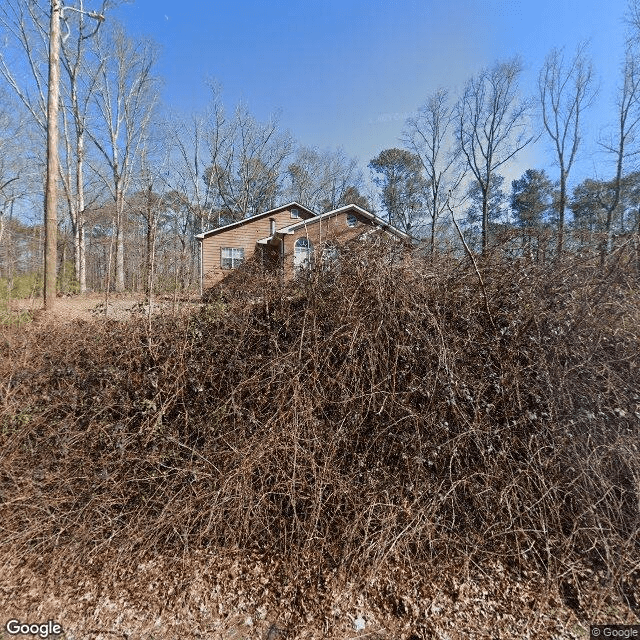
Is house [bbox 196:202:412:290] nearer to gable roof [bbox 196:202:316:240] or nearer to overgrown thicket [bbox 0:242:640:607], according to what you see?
gable roof [bbox 196:202:316:240]

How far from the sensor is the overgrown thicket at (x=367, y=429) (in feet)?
7.07

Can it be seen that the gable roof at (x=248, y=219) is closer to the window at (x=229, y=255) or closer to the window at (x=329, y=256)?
the window at (x=229, y=255)

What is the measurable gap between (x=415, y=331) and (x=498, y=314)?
2.94 feet

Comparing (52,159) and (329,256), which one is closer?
(329,256)

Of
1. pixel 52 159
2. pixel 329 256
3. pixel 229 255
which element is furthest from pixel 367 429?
pixel 229 255

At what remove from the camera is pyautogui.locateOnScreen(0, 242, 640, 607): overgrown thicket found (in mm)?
2156

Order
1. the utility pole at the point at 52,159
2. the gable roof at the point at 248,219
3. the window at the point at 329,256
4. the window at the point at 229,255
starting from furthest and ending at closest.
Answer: the window at the point at 229,255 → the gable roof at the point at 248,219 → the utility pole at the point at 52,159 → the window at the point at 329,256

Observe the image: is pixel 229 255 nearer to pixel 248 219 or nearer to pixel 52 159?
pixel 248 219

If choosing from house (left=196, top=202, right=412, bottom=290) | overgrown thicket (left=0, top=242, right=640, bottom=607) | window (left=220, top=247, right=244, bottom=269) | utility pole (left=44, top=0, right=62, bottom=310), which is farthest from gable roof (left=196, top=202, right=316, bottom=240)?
overgrown thicket (left=0, top=242, right=640, bottom=607)

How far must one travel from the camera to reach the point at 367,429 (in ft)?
8.27

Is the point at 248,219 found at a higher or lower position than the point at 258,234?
higher

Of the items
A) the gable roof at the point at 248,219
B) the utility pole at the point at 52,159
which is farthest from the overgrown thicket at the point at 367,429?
the gable roof at the point at 248,219

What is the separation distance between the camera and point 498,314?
2.90 metres

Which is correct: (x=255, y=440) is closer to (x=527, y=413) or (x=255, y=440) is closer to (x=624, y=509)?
(x=527, y=413)
